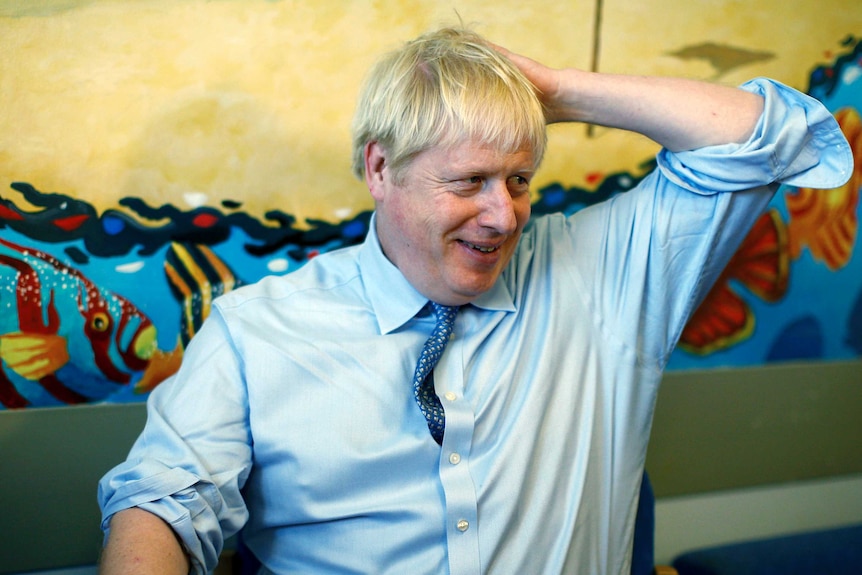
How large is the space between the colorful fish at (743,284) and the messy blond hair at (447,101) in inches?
36.4

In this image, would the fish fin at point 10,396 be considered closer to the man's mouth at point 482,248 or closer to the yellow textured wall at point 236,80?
the yellow textured wall at point 236,80

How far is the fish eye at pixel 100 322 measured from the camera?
162 cm

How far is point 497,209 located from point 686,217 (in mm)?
394

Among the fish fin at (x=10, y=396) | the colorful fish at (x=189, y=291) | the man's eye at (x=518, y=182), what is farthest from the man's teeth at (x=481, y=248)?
the fish fin at (x=10, y=396)

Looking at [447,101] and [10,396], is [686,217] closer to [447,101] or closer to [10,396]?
[447,101]

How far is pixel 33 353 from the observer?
1.59m

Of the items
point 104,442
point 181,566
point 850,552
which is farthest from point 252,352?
point 850,552

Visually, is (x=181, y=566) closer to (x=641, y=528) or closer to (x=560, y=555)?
(x=560, y=555)

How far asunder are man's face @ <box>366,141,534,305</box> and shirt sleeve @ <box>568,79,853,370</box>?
0.77 ft

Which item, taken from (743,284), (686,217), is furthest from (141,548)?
(743,284)

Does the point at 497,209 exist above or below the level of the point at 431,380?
above

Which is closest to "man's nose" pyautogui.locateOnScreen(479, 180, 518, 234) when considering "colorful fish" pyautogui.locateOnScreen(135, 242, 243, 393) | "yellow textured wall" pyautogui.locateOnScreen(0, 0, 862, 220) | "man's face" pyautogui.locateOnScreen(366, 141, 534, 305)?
"man's face" pyautogui.locateOnScreen(366, 141, 534, 305)

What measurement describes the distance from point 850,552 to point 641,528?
0.75m

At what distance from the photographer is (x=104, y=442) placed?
1.66 metres
